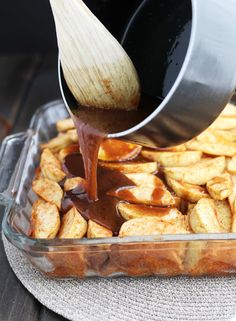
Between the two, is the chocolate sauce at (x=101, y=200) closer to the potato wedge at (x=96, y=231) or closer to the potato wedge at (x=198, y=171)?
the potato wedge at (x=96, y=231)

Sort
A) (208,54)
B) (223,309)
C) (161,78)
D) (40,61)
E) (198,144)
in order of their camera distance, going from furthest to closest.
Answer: (40,61), (198,144), (161,78), (223,309), (208,54)

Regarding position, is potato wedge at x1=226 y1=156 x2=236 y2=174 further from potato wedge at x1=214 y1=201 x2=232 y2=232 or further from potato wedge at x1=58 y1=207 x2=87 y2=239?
potato wedge at x1=58 y1=207 x2=87 y2=239

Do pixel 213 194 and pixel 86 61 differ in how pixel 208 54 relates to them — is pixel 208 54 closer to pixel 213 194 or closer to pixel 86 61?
pixel 86 61

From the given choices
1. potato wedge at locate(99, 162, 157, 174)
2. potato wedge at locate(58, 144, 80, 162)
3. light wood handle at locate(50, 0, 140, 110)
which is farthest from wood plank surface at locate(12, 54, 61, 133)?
light wood handle at locate(50, 0, 140, 110)

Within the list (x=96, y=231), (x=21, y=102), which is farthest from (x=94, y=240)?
(x=21, y=102)

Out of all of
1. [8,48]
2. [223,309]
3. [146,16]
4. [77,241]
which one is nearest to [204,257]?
[223,309]

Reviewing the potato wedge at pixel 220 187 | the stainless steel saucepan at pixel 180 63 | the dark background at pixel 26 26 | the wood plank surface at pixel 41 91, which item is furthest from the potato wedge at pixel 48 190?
the dark background at pixel 26 26

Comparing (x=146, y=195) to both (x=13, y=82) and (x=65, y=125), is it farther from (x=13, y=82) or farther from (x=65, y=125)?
(x=13, y=82)
